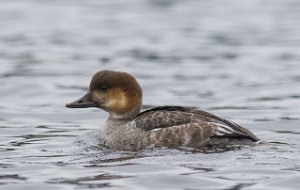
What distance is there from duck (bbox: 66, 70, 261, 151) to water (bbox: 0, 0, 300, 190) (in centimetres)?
21

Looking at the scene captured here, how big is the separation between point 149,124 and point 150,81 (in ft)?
23.3

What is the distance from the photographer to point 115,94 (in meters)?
13.7

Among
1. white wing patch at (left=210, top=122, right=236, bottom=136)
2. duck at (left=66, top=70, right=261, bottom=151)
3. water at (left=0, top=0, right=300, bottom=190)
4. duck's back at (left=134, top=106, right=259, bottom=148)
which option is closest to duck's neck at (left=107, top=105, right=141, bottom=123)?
duck at (left=66, top=70, right=261, bottom=151)

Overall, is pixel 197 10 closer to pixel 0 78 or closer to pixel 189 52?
pixel 189 52

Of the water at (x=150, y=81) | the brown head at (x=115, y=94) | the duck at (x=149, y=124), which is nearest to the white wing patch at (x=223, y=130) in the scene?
the duck at (x=149, y=124)

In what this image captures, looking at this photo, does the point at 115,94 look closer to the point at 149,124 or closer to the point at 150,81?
the point at 149,124

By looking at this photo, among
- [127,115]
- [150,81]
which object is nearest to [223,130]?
[127,115]

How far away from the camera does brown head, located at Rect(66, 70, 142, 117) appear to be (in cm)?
1360

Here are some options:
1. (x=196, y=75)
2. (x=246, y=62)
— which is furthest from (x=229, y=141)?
(x=246, y=62)

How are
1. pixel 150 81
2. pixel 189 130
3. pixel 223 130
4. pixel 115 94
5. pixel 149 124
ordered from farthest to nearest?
1. pixel 150 81
2. pixel 115 94
3. pixel 149 124
4. pixel 189 130
5. pixel 223 130

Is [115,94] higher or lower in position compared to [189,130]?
higher

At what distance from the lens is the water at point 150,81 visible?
38.8 ft

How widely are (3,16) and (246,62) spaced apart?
29.4 ft

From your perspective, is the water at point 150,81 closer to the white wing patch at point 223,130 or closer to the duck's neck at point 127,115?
the white wing patch at point 223,130
